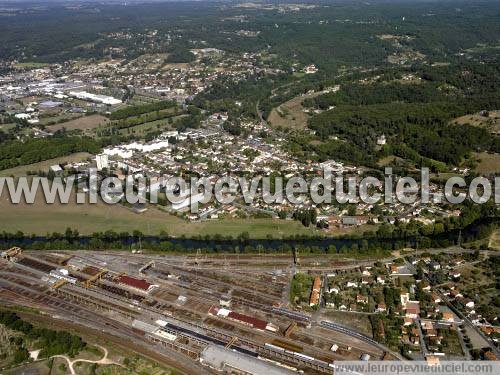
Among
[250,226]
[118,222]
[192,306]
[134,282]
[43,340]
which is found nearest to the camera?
[43,340]

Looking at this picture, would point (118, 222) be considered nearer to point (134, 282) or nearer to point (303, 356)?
point (134, 282)

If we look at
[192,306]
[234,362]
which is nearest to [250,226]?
[192,306]

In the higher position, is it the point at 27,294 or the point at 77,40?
the point at 77,40

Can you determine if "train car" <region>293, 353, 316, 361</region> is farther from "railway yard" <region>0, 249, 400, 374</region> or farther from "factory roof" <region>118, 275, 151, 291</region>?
"factory roof" <region>118, 275, 151, 291</region>

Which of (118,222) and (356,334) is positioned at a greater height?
(118,222)

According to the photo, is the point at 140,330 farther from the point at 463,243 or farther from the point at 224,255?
the point at 463,243

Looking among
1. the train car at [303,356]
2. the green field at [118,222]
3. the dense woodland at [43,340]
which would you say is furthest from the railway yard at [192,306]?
the green field at [118,222]

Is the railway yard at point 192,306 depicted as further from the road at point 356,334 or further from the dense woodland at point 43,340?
the dense woodland at point 43,340

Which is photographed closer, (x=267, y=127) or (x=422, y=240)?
(x=422, y=240)

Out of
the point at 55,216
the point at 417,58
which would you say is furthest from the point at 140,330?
the point at 417,58
